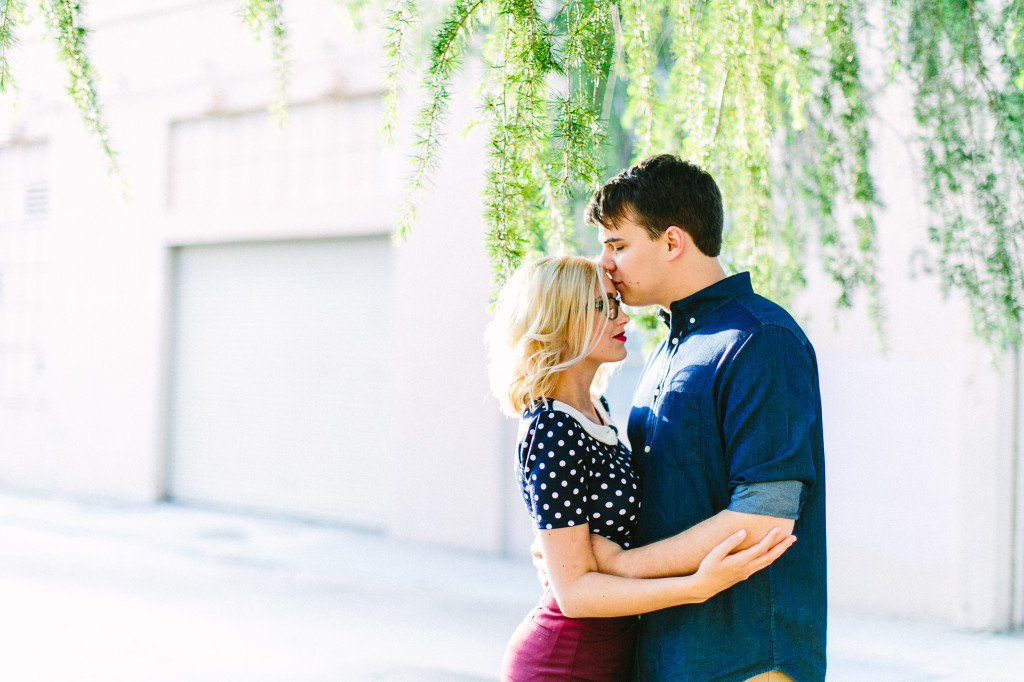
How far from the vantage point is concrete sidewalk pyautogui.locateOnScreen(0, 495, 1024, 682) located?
4957mm

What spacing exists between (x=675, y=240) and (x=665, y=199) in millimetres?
93

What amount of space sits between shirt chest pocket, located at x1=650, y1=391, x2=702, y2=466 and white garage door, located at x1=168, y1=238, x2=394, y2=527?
22.8 ft

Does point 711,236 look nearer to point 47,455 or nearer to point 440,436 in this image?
point 440,436

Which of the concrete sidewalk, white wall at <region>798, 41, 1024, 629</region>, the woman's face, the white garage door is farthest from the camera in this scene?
the white garage door

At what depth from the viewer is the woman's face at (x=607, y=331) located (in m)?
2.10

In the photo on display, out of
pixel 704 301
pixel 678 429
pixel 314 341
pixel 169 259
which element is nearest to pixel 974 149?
pixel 704 301

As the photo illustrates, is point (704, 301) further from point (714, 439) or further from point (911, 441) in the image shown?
point (911, 441)

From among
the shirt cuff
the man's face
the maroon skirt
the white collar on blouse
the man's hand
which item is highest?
the man's face

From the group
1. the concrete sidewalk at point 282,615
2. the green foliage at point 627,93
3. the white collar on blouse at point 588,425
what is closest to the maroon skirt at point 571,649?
the white collar on blouse at point 588,425

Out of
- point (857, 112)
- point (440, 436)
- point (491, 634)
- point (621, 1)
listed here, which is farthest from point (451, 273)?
point (621, 1)

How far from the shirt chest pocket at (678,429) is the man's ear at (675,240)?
301mm

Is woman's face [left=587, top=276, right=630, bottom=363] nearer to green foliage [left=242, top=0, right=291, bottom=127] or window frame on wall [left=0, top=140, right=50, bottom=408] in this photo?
green foliage [left=242, top=0, right=291, bottom=127]

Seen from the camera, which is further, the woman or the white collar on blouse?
the white collar on blouse

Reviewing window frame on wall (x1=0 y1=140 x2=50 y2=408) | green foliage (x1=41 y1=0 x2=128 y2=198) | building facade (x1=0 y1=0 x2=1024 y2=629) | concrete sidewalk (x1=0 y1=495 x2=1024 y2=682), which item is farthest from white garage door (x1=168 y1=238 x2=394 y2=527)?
green foliage (x1=41 y1=0 x2=128 y2=198)
